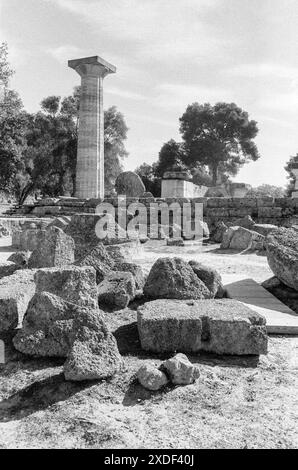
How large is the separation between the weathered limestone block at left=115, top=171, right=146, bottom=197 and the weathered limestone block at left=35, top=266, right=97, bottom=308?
21.6 m

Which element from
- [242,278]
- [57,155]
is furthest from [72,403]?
[57,155]

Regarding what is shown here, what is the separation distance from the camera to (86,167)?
22.2m

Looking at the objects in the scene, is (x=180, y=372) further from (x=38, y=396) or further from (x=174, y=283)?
(x=174, y=283)

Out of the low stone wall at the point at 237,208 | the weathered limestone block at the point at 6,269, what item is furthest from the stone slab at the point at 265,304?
the low stone wall at the point at 237,208

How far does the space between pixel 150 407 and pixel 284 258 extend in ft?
12.0

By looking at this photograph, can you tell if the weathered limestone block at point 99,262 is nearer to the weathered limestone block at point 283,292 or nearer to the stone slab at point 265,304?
the stone slab at point 265,304

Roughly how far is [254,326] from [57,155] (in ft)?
119

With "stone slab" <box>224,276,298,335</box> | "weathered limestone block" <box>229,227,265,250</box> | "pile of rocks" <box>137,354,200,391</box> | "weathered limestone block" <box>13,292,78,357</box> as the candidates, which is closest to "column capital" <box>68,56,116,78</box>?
"weathered limestone block" <box>229,227,265,250</box>

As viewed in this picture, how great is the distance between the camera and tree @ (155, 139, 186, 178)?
45781 mm

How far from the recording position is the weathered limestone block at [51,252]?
19.2 ft

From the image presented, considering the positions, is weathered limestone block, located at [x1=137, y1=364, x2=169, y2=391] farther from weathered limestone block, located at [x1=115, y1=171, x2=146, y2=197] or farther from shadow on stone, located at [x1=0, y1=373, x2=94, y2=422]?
weathered limestone block, located at [x1=115, y1=171, x2=146, y2=197]

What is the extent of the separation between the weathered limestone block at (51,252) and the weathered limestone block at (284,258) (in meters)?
2.88

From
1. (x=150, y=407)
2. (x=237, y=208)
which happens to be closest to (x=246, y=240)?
(x=237, y=208)

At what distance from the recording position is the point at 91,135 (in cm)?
2217
